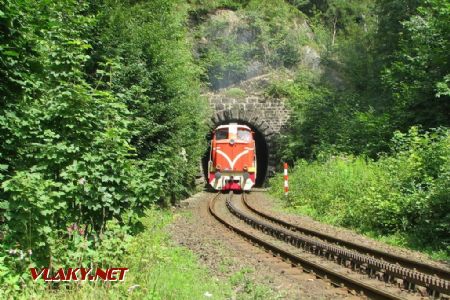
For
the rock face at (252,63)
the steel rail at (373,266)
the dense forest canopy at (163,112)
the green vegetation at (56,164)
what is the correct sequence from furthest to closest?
1. the rock face at (252,63)
2. the steel rail at (373,266)
3. the dense forest canopy at (163,112)
4. the green vegetation at (56,164)

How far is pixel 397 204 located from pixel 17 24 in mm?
9085

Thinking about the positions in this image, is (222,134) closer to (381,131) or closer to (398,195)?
(381,131)

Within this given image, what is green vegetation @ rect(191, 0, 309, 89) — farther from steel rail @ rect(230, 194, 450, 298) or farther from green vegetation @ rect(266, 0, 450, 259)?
steel rail @ rect(230, 194, 450, 298)

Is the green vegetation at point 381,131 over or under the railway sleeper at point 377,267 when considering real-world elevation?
over

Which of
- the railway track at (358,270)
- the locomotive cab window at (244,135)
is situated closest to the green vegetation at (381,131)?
the railway track at (358,270)

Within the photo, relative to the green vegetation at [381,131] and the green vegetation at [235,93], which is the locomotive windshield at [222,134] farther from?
the green vegetation at [235,93]

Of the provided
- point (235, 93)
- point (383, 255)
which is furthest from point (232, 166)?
point (383, 255)

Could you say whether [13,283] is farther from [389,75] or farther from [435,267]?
[389,75]

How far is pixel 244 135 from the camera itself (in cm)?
2425

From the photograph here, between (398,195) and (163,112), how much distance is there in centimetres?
681

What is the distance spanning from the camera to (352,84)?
27.9 meters

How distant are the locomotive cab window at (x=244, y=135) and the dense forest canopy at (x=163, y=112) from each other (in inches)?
114

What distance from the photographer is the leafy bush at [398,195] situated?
9.95 meters

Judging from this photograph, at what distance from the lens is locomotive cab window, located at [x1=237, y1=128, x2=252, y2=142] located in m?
24.0
